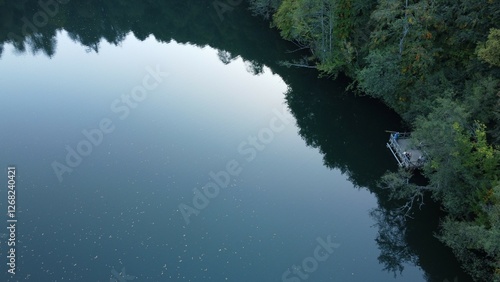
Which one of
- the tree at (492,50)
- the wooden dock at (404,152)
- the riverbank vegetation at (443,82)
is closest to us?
the riverbank vegetation at (443,82)

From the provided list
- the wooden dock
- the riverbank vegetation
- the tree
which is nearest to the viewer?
the riverbank vegetation

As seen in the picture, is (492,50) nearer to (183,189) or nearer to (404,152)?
(404,152)

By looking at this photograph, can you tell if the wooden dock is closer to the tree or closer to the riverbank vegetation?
the riverbank vegetation

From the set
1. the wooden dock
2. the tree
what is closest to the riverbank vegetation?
the tree

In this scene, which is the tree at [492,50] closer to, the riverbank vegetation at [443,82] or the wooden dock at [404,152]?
the riverbank vegetation at [443,82]

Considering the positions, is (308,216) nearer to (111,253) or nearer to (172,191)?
(172,191)

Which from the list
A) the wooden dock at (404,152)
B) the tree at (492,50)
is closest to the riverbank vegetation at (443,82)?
the tree at (492,50)
